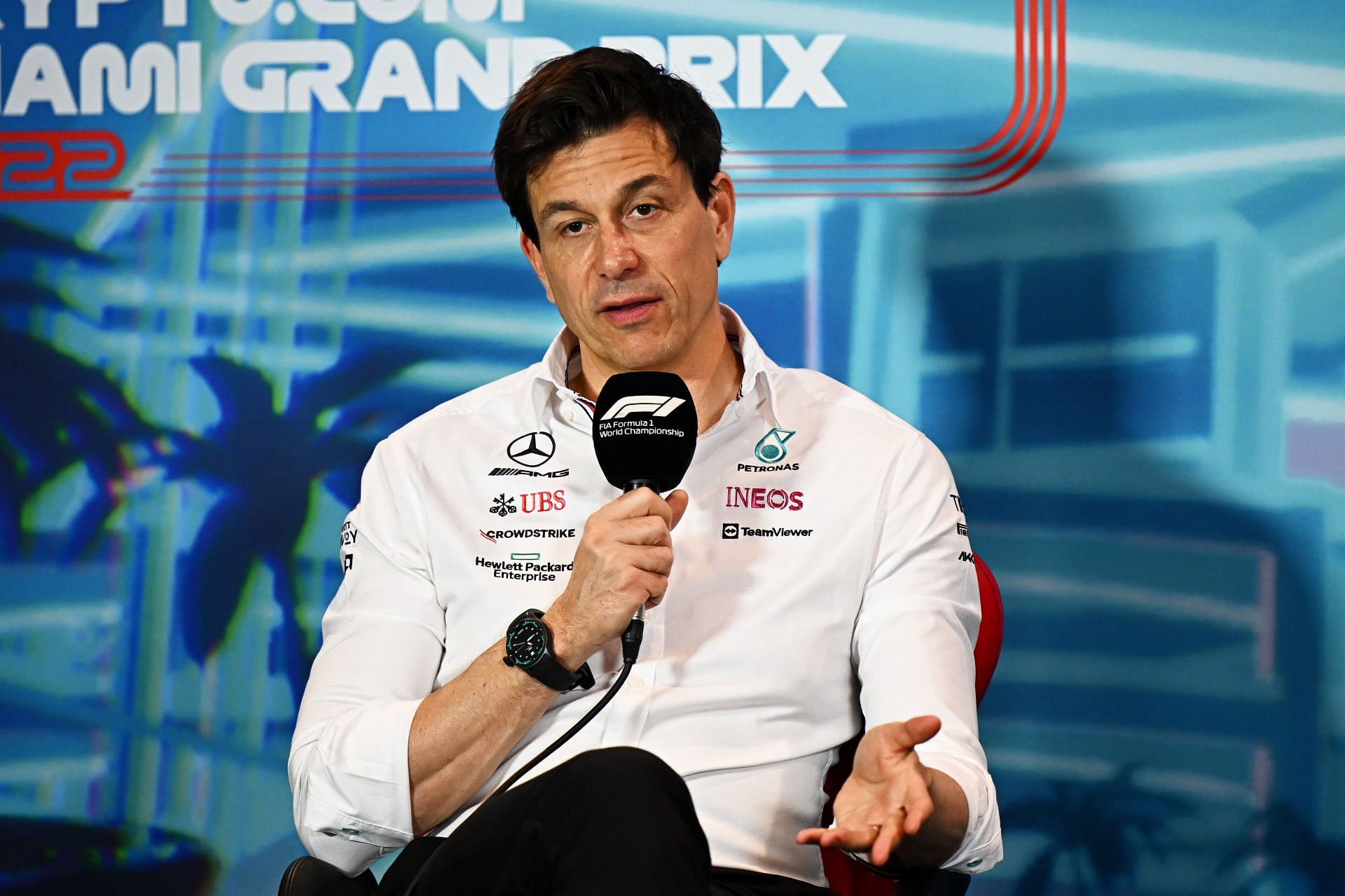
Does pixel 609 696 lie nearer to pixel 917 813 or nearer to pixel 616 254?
pixel 917 813

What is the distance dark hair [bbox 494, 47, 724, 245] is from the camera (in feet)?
5.83

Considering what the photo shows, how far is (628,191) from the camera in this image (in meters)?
1.77

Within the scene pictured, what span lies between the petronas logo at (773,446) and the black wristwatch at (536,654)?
431 millimetres

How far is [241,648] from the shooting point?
249 centimetres

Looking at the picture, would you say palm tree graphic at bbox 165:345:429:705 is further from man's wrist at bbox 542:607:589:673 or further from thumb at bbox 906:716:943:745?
thumb at bbox 906:716:943:745

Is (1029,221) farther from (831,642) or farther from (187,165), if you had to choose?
(187,165)

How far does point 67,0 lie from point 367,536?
1.42 m

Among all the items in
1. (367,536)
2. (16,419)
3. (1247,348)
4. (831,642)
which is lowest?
(831,642)

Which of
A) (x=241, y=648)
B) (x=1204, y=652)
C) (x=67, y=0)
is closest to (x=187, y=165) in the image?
(x=67, y=0)

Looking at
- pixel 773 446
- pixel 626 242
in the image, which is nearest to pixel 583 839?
pixel 773 446

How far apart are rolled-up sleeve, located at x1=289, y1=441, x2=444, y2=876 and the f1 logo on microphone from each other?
475 mm

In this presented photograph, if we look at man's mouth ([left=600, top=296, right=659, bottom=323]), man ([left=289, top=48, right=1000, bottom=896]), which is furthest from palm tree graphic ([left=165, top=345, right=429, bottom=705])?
man's mouth ([left=600, top=296, right=659, bottom=323])

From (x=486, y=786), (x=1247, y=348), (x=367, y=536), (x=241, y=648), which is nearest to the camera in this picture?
(x=486, y=786)

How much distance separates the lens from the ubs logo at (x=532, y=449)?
6.10ft
